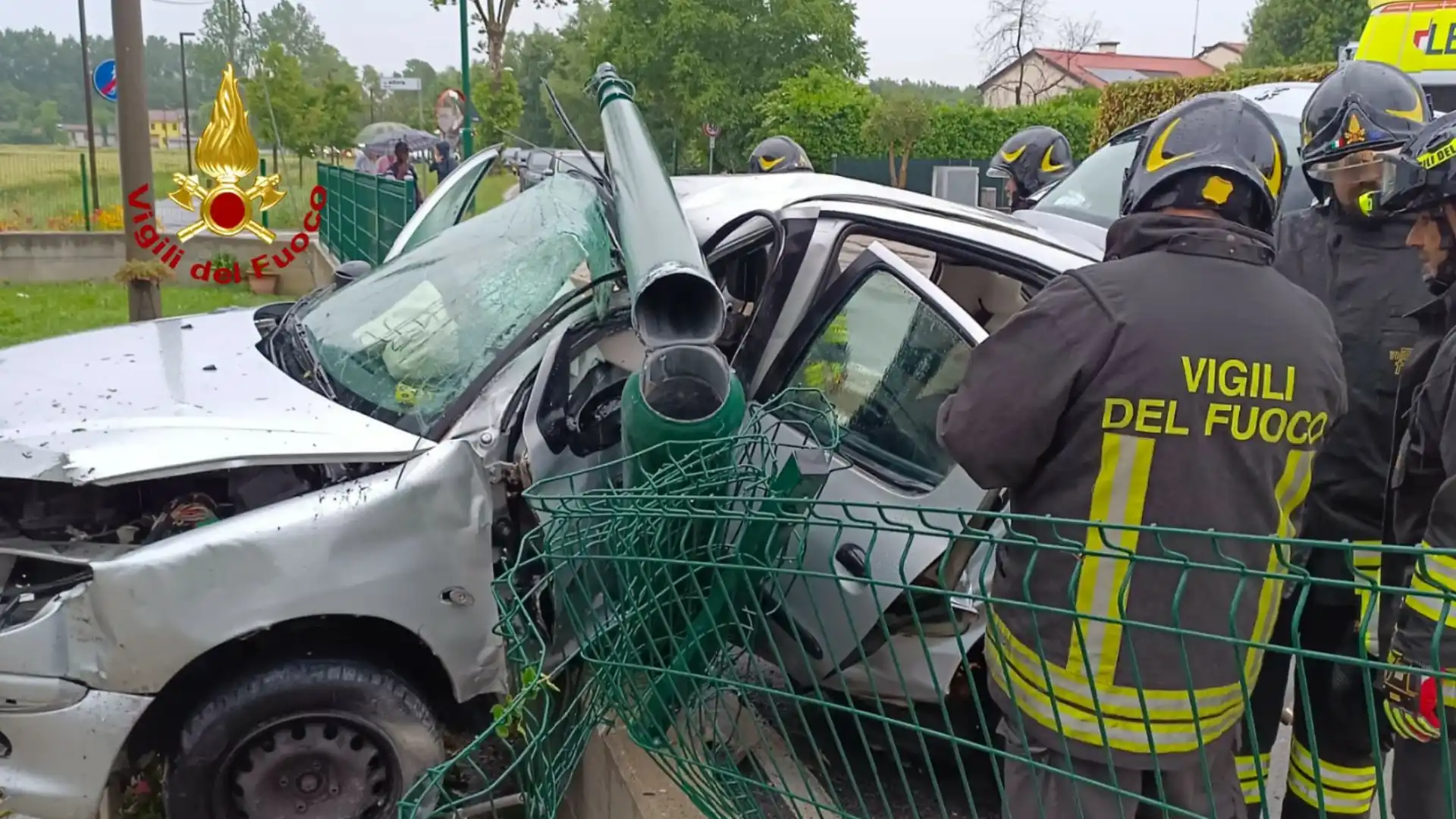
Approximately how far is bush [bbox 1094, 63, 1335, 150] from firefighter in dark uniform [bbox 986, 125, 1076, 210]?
620cm

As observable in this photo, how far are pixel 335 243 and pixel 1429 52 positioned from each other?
11.1 m

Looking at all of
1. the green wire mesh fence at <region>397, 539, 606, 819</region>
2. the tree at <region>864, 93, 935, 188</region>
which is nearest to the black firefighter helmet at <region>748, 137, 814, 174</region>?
the green wire mesh fence at <region>397, 539, 606, 819</region>

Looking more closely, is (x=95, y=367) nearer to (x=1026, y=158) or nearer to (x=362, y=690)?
(x=362, y=690)

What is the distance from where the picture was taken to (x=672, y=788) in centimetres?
262

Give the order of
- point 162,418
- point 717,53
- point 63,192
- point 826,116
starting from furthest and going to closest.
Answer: point 717,53 < point 826,116 < point 63,192 < point 162,418

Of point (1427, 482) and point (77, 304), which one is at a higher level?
point (1427, 482)

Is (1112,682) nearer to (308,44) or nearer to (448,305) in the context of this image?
(448,305)

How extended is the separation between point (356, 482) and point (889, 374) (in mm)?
1414

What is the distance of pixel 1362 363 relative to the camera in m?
2.77

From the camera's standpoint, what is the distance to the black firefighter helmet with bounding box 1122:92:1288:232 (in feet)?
6.48

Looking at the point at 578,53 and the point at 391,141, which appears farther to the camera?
the point at 578,53

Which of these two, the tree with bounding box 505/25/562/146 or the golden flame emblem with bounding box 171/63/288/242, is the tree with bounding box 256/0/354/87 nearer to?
the tree with bounding box 505/25/562/146

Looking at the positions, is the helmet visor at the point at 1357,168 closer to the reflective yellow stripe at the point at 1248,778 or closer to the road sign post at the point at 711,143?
the reflective yellow stripe at the point at 1248,778

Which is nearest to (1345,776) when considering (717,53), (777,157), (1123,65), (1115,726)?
(1115,726)
